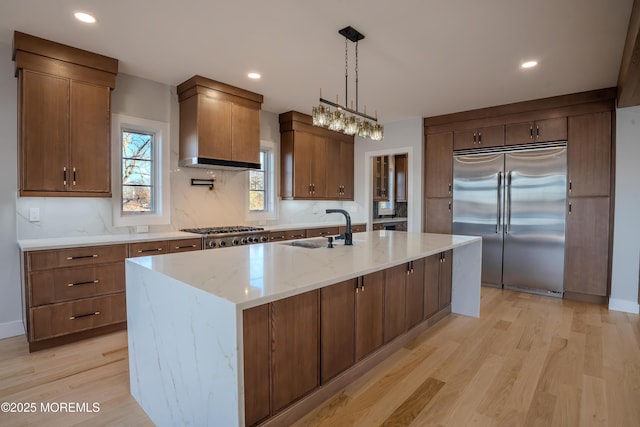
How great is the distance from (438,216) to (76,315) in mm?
4642

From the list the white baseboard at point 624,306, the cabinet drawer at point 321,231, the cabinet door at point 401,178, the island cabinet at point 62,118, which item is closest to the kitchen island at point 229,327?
the island cabinet at point 62,118

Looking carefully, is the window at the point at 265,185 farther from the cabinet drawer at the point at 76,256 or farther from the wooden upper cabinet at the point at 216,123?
the cabinet drawer at the point at 76,256

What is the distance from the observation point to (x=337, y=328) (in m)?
2.06

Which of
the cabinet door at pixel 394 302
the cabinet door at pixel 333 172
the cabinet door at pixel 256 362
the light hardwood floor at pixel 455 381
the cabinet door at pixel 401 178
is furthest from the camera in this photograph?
the cabinet door at pixel 401 178

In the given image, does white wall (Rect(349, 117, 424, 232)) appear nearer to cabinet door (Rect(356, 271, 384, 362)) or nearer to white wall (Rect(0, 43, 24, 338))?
cabinet door (Rect(356, 271, 384, 362))

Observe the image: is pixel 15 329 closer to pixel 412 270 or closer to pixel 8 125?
pixel 8 125

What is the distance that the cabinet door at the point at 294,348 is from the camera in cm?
168

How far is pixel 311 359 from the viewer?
6.19 feet

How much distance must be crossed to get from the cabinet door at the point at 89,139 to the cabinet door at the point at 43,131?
2.3 inches

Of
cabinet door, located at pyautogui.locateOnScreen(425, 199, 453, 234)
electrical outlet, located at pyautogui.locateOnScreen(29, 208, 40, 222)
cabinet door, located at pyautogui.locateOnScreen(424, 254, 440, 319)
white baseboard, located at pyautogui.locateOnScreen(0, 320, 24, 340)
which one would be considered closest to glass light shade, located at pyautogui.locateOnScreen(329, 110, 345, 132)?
cabinet door, located at pyautogui.locateOnScreen(424, 254, 440, 319)

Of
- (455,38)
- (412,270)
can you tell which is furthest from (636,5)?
(412,270)

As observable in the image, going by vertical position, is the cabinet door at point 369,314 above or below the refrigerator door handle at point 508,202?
below

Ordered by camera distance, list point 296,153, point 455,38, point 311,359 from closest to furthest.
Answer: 1. point 311,359
2. point 455,38
3. point 296,153

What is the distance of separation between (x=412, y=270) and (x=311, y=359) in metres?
1.32
